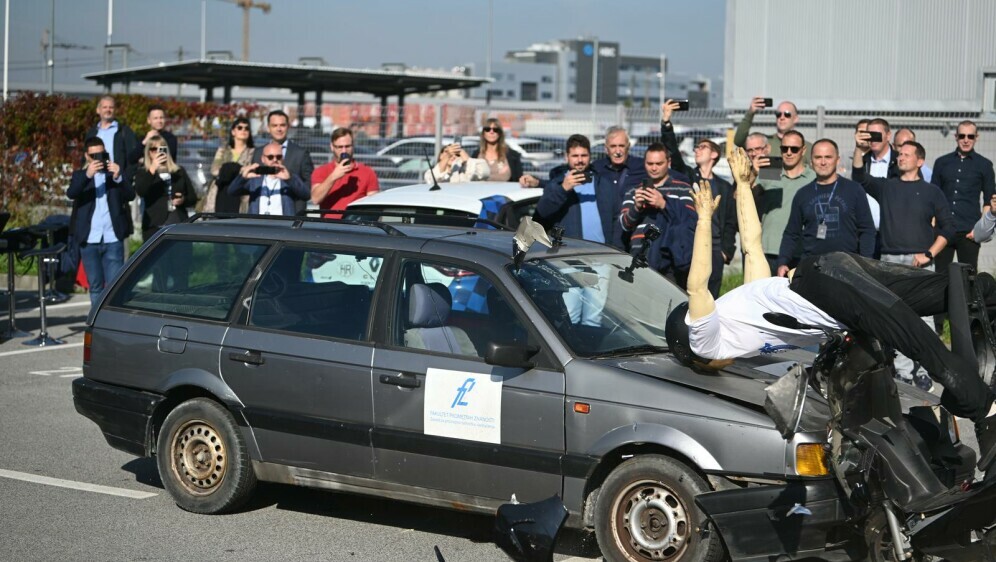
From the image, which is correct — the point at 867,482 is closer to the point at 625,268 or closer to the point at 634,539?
the point at 634,539

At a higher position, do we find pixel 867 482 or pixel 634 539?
pixel 867 482

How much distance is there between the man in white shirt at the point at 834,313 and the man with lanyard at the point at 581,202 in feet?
12.0

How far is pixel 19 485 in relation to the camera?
732 cm

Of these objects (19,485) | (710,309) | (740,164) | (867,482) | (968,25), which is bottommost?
(19,485)

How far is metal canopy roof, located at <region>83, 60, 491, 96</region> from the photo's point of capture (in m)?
22.9

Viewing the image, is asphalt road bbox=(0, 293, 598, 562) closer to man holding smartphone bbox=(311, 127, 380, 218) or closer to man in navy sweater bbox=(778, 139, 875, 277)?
man holding smartphone bbox=(311, 127, 380, 218)

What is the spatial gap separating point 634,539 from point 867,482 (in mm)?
1086

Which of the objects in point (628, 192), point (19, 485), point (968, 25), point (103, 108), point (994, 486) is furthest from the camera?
point (968, 25)

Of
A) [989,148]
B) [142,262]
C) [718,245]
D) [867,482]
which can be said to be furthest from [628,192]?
[989,148]

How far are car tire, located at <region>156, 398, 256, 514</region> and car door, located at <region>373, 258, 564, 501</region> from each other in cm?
91

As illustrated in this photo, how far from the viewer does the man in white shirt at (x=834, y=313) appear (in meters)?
4.95

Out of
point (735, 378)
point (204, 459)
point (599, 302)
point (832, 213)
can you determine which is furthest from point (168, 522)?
point (832, 213)

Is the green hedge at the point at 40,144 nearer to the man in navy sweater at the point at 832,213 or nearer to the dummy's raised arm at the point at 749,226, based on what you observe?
the man in navy sweater at the point at 832,213

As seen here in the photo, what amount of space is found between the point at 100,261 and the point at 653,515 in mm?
8395
